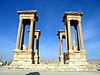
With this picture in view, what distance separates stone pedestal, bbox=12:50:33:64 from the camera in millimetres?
26111

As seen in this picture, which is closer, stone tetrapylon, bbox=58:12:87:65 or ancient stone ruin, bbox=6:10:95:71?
ancient stone ruin, bbox=6:10:95:71

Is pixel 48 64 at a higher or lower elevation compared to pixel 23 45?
lower

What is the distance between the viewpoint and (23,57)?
26406 millimetres

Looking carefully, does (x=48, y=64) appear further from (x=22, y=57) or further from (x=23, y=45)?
(x=23, y=45)

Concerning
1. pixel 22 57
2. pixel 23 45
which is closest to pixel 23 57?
pixel 22 57

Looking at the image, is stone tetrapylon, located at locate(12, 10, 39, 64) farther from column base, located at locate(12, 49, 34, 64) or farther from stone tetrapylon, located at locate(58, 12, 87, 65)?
stone tetrapylon, located at locate(58, 12, 87, 65)

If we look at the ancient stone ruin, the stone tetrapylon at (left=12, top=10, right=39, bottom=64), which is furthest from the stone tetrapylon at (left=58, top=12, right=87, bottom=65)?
the stone tetrapylon at (left=12, top=10, right=39, bottom=64)

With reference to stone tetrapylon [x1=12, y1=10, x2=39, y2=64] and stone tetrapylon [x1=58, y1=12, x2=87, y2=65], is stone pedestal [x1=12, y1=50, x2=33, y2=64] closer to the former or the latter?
stone tetrapylon [x1=12, y1=10, x2=39, y2=64]

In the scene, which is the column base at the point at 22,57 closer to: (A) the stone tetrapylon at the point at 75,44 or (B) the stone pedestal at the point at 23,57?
(B) the stone pedestal at the point at 23,57

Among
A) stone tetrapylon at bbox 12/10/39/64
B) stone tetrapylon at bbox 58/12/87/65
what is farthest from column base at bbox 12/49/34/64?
stone tetrapylon at bbox 58/12/87/65

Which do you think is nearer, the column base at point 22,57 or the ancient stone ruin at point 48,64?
the ancient stone ruin at point 48,64

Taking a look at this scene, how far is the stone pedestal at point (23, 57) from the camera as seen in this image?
26111 millimetres

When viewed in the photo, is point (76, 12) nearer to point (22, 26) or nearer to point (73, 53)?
point (73, 53)

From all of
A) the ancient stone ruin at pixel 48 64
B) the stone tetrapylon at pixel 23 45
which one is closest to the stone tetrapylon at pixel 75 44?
the ancient stone ruin at pixel 48 64
